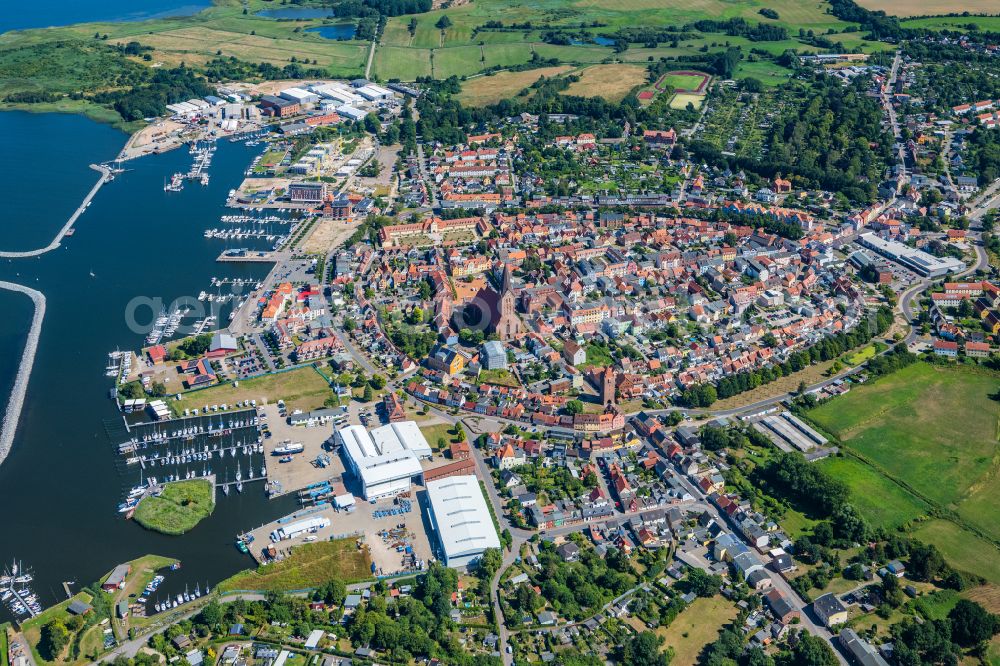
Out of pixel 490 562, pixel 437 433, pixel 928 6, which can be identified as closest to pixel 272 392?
pixel 437 433

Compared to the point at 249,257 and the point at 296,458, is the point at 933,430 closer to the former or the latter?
the point at 296,458

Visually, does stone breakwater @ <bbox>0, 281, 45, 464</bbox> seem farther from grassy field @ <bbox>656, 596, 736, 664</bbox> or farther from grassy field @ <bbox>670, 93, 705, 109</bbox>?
grassy field @ <bbox>670, 93, 705, 109</bbox>

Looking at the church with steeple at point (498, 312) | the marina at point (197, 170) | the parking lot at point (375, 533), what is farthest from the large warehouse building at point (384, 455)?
the marina at point (197, 170)

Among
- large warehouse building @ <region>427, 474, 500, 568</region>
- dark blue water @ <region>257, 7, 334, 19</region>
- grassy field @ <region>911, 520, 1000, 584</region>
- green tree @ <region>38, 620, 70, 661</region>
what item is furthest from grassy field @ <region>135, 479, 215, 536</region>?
dark blue water @ <region>257, 7, 334, 19</region>

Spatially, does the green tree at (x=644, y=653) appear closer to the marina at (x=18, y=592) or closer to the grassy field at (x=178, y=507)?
the grassy field at (x=178, y=507)

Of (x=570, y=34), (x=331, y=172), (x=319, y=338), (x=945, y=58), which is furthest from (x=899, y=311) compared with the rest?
(x=570, y=34)
